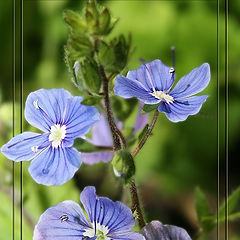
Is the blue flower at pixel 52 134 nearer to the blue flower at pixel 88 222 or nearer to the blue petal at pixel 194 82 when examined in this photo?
the blue flower at pixel 88 222

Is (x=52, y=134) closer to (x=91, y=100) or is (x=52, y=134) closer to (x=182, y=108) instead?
(x=91, y=100)

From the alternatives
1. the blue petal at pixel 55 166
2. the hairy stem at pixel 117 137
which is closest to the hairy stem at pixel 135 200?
the hairy stem at pixel 117 137

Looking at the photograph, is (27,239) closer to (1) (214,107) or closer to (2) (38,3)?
(1) (214,107)

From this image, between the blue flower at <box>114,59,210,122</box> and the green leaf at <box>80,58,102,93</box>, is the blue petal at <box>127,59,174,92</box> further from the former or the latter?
the green leaf at <box>80,58,102,93</box>

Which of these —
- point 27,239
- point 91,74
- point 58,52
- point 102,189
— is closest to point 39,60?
point 58,52

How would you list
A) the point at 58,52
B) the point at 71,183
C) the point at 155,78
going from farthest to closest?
the point at 58,52, the point at 71,183, the point at 155,78

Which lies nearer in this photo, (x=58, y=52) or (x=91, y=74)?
(x=91, y=74)

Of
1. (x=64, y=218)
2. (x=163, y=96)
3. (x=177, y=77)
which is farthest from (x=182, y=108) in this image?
(x=177, y=77)
